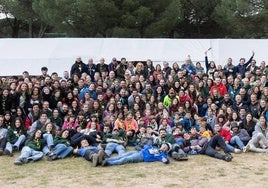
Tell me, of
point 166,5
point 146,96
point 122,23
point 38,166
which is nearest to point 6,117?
point 38,166

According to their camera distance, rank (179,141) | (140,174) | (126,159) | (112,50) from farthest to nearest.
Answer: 1. (112,50)
2. (179,141)
3. (126,159)
4. (140,174)

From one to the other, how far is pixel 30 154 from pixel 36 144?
356mm

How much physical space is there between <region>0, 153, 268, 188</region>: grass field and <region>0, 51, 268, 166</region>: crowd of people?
10.1 inches

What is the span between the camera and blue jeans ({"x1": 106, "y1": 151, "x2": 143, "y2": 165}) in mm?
8492

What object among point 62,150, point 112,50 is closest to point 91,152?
point 62,150

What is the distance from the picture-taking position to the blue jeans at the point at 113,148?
9.27 m

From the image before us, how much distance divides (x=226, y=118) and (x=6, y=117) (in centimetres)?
547

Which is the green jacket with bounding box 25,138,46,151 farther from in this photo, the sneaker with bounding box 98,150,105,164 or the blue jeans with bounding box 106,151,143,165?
the blue jeans with bounding box 106,151,143,165

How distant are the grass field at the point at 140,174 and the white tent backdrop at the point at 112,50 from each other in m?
8.53

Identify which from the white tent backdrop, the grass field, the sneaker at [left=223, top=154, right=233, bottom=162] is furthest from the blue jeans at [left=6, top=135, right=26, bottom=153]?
the white tent backdrop

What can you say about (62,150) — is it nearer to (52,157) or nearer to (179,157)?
(52,157)

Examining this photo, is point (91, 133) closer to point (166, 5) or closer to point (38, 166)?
point (38, 166)

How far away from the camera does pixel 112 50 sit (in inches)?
688

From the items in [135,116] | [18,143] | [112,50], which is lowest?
[18,143]
